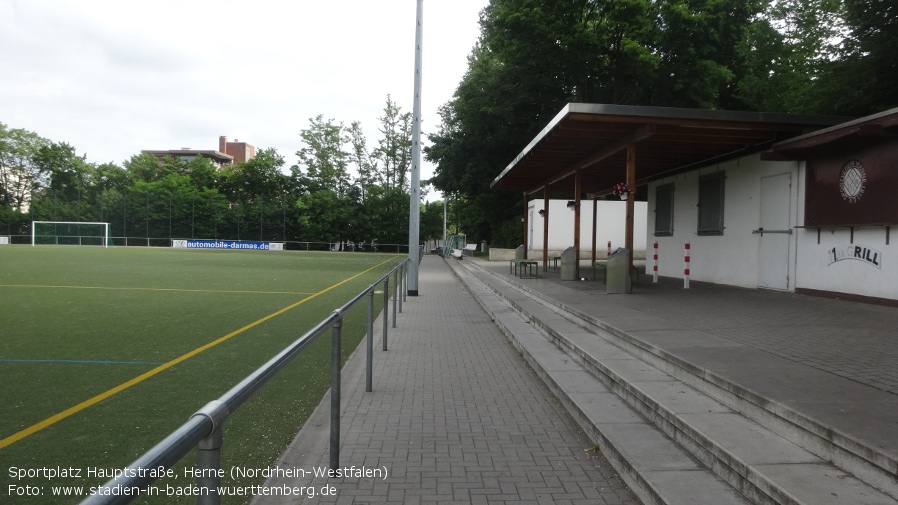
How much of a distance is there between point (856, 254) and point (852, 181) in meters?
1.20

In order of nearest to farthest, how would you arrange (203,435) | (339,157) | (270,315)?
(203,435) < (270,315) < (339,157)

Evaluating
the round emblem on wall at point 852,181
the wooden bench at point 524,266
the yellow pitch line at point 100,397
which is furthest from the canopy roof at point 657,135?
the yellow pitch line at point 100,397

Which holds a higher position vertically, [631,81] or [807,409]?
[631,81]

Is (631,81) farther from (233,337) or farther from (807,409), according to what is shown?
(807,409)

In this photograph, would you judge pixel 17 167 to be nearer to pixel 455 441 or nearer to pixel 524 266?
pixel 524 266

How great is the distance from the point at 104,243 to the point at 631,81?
2209 inches

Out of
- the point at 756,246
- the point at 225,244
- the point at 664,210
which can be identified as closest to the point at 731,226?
the point at 756,246

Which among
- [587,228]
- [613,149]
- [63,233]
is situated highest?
[613,149]

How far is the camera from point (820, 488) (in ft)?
9.98

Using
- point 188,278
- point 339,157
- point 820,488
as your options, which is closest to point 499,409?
point 820,488

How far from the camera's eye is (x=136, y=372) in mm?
6562

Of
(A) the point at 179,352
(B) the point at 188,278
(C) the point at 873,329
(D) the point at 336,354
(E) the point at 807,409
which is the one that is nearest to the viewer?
(E) the point at 807,409

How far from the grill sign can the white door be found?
1.21 metres

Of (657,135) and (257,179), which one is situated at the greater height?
(257,179)
